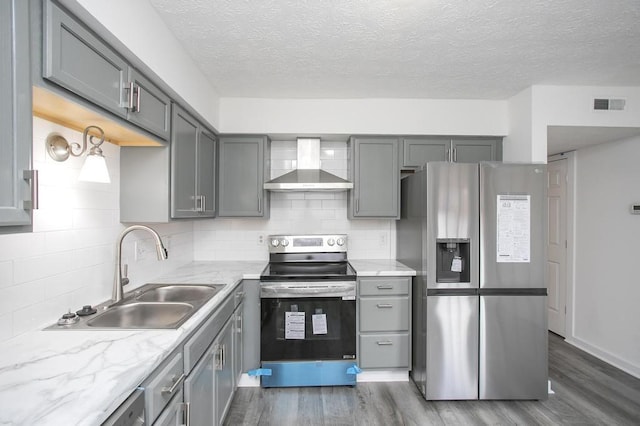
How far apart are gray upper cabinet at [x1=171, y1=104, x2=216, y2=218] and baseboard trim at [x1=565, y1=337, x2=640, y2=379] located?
4.08 meters

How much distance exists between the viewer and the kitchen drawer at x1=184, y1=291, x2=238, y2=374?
141 cm

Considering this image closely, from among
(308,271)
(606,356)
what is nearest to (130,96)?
(308,271)

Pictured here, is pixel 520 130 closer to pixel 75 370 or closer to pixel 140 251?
pixel 140 251

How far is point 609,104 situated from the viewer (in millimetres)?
2613

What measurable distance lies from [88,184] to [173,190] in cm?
44

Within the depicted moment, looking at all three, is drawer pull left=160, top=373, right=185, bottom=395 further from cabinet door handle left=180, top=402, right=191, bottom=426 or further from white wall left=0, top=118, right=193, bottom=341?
white wall left=0, top=118, right=193, bottom=341

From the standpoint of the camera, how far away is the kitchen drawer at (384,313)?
2613mm

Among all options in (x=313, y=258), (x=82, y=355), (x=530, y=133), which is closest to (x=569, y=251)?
(x=530, y=133)

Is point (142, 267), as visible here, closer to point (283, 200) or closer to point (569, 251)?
point (283, 200)

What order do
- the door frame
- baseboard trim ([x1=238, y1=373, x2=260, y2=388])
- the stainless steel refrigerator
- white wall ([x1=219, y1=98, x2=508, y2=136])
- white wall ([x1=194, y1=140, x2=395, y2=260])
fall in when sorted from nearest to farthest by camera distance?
the stainless steel refrigerator, baseboard trim ([x1=238, y1=373, x2=260, y2=388]), white wall ([x1=219, y1=98, x2=508, y2=136]), white wall ([x1=194, y1=140, x2=395, y2=260]), the door frame

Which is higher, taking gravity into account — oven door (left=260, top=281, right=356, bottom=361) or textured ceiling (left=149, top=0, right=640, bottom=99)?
textured ceiling (left=149, top=0, right=640, bottom=99)

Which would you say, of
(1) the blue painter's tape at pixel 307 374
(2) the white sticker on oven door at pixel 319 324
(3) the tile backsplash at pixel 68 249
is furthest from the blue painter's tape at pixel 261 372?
(3) the tile backsplash at pixel 68 249

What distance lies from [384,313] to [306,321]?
673mm

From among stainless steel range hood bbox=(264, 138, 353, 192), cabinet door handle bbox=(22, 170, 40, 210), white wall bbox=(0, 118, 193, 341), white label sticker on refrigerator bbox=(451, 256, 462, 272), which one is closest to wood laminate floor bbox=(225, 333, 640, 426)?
white label sticker on refrigerator bbox=(451, 256, 462, 272)
